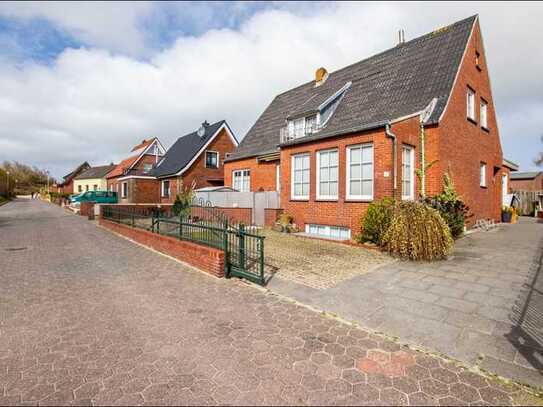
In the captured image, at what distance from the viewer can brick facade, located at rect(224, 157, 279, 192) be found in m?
16.7

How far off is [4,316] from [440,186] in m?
12.7

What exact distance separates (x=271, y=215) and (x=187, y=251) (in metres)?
6.92

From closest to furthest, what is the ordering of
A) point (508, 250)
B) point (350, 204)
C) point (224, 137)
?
point (508, 250) → point (350, 204) → point (224, 137)

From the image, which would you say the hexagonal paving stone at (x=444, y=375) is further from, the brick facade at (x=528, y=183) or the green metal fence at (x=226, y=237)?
the brick facade at (x=528, y=183)

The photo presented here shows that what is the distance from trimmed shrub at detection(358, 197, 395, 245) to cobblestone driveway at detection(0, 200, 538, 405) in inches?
201

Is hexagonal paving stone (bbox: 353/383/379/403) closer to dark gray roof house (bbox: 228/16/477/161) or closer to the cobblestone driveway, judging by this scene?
the cobblestone driveway

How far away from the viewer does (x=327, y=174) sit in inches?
463

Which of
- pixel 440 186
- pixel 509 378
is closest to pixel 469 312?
pixel 509 378

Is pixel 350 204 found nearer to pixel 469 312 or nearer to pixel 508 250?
pixel 508 250

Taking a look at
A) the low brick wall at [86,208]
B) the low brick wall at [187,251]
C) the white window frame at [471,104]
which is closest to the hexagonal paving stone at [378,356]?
the low brick wall at [187,251]

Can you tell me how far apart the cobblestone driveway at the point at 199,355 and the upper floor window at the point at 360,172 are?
653 centimetres

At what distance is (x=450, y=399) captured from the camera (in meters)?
2.61

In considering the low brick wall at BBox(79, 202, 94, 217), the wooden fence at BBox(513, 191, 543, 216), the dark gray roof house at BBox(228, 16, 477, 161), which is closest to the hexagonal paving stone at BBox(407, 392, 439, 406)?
the dark gray roof house at BBox(228, 16, 477, 161)

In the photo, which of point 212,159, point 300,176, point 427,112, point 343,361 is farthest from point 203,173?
point 343,361
